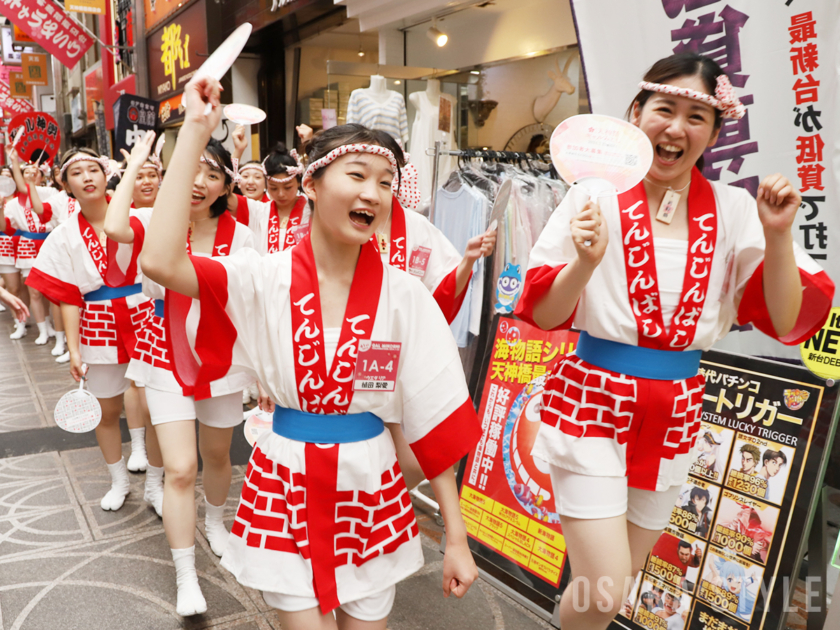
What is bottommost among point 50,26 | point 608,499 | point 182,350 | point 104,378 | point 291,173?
point 104,378

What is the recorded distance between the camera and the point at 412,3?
5.79m

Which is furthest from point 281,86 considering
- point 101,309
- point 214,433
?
point 214,433

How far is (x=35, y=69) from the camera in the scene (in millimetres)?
19062

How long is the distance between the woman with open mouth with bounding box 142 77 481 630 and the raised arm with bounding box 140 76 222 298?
11cm

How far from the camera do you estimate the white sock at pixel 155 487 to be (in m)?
3.66

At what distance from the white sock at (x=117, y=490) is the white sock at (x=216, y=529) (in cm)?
79

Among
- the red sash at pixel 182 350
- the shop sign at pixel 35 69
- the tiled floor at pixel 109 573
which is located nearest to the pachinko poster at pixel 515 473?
the tiled floor at pixel 109 573

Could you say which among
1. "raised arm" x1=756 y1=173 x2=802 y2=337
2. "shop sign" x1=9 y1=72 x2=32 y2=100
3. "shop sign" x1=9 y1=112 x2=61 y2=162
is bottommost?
"raised arm" x1=756 y1=173 x2=802 y2=337

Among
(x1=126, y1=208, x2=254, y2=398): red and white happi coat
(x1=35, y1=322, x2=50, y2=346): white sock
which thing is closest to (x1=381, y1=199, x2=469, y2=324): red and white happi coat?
(x1=126, y1=208, x2=254, y2=398): red and white happi coat

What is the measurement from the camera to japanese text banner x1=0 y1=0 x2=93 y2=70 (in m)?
11.2

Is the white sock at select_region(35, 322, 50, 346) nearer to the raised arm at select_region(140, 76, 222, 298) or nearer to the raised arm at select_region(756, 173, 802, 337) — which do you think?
the raised arm at select_region(140, 76, 222, 298)

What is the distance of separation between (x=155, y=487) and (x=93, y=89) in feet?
53.1

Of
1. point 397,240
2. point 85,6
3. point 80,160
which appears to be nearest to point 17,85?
point 85,6

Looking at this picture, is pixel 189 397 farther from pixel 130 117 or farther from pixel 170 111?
pixel 170 111
